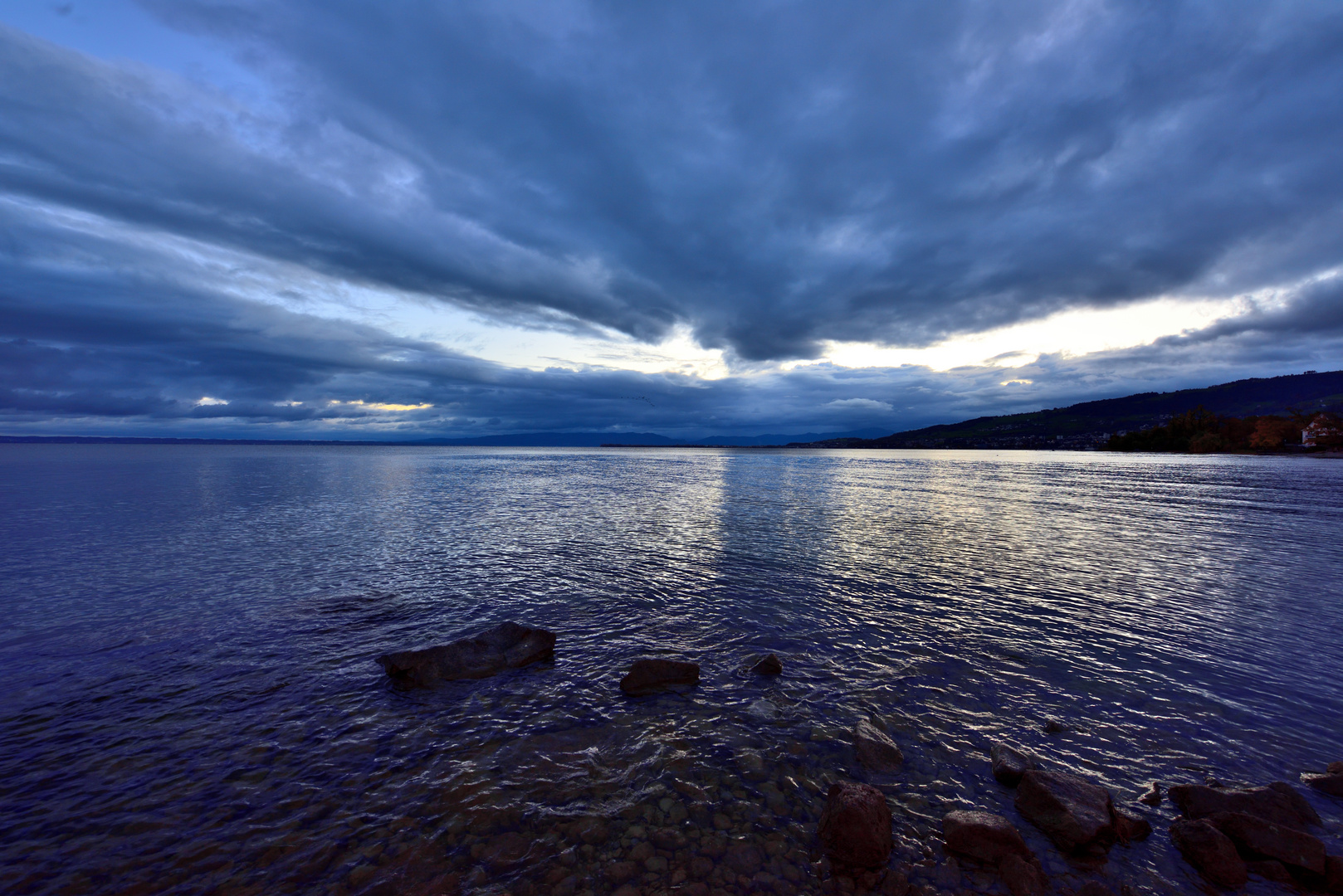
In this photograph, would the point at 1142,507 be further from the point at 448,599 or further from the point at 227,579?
the point at 227,579

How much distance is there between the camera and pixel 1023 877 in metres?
8.38

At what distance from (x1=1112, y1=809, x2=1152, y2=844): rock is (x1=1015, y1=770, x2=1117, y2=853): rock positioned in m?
0.14

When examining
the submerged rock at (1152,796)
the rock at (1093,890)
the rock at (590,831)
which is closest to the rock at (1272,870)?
the submerged rock at (1152,796)

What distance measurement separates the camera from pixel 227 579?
2597 cm

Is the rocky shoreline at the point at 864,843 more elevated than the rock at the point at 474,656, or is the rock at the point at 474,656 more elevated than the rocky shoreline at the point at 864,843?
the rock at the point at 474,656

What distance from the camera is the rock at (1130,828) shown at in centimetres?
928

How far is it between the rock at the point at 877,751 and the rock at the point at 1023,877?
9.14 ft

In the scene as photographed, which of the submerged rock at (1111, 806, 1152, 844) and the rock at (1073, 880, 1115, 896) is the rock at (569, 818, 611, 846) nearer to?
the rock at (1073, 880, 1115, 896)

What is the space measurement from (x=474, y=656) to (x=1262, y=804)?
19386 mm

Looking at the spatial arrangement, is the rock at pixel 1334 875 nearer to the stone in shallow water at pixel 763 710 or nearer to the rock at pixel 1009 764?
the rock at pixel 1009 764

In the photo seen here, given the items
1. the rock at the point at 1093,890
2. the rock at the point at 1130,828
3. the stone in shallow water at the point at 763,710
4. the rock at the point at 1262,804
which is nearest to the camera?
Answer: the rock at the point at 1093,890

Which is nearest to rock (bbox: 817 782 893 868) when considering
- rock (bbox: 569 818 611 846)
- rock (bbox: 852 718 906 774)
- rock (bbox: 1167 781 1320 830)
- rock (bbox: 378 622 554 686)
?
rock (bbox: 852 718 906 774)

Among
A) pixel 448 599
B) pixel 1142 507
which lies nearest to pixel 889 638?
pixel 448 599

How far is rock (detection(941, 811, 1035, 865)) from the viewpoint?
28.9 ft
